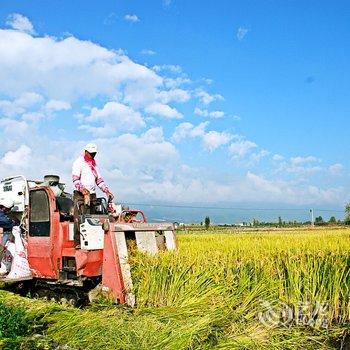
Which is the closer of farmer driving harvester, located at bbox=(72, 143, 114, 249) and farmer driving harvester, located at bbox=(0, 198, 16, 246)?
farmer driving harvester, located at bbox=(72, 143, 114, 249)

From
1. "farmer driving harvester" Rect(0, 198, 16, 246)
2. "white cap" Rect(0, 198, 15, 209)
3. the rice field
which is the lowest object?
the rice field

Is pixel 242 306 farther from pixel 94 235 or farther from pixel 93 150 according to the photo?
pixel 93 150

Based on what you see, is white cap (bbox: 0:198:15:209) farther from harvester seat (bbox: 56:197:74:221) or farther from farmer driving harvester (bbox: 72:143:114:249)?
farmer driving harvester (bbox: 72:143:114:249)

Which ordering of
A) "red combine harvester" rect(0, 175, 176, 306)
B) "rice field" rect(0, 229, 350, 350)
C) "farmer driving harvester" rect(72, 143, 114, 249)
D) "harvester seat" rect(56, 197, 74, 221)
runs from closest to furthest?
"rice field" rect(0, 229, 350, 350)
"red combine harvester" rect(0, 175, 176, 306)
"farmer driving harvester" rect(72, 143, 114, 249)
"harvester seat" rect(56, 197, 74, 221)

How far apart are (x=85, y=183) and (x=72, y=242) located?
1.08 m

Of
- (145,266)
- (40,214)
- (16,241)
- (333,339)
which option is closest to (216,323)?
(333,339)

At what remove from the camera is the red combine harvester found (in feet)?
25.5

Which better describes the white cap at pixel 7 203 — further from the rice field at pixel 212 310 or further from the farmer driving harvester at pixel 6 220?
the rice field at pixel 212 310

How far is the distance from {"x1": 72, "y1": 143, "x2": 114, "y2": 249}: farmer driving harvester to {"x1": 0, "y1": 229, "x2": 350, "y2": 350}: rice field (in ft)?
4.28

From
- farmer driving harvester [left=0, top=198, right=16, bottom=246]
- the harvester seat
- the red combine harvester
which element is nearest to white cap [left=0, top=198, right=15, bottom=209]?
farmer driving harvester [left=0, top=198, right=16, bottom=246]

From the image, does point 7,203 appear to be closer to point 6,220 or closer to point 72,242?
point 6,220

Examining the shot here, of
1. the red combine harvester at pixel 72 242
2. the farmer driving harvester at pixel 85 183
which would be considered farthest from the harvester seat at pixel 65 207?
the farmer driving harvester at pixel 85 183

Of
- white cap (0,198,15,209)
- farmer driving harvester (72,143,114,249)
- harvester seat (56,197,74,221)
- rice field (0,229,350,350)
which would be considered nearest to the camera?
rice field (0,229,350,350)

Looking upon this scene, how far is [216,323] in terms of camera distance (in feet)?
19.8
